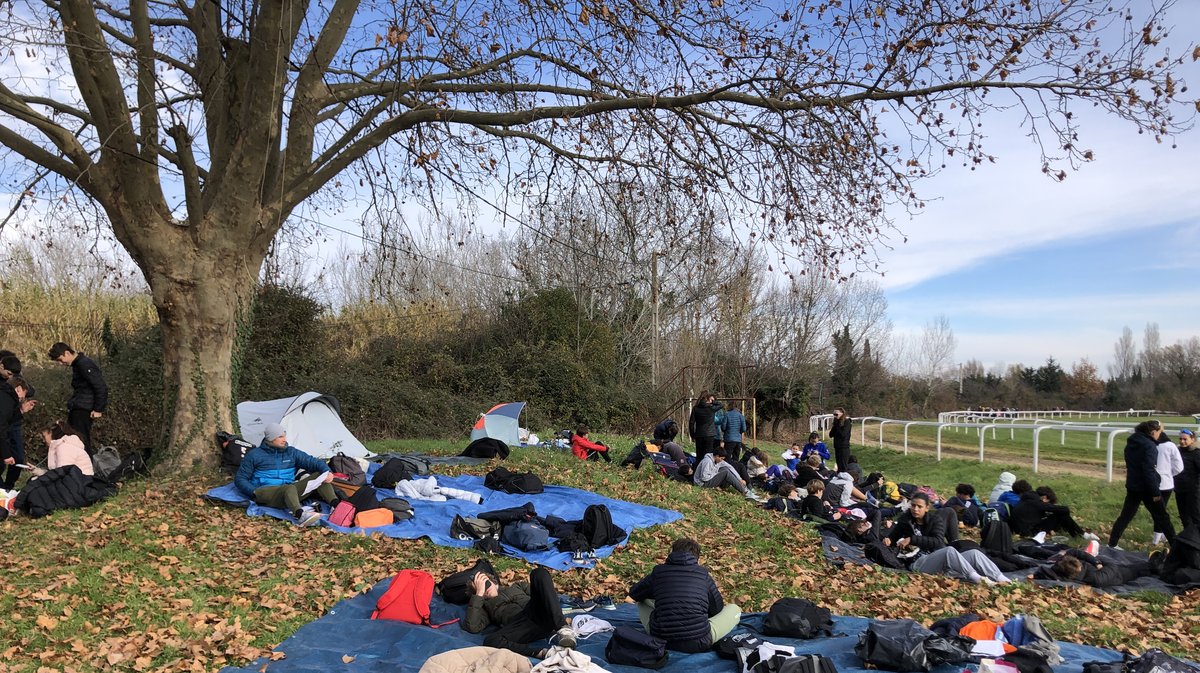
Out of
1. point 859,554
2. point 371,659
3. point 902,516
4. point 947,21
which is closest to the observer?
point 371,659

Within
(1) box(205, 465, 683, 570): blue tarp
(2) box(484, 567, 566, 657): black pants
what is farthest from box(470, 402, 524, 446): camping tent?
(2) box(484, 567, 566, 657): black pants

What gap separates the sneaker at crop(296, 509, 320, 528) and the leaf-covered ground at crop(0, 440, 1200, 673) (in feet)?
0.58

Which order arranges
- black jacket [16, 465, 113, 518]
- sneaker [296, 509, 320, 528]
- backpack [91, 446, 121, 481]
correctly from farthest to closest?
1. backpack [91, 446, 121, 481]
2. sneaker [296, 509, 320, 528]
3. black jacket [16, 465, 113, 518]

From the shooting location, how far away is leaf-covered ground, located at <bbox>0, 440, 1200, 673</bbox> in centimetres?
538

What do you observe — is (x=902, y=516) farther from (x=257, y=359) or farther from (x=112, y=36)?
(x=257, y=359)

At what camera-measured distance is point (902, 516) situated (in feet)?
34.4

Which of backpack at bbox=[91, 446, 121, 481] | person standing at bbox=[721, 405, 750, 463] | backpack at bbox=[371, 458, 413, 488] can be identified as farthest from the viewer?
person standing at bbox=[721, 405, 750, 463]

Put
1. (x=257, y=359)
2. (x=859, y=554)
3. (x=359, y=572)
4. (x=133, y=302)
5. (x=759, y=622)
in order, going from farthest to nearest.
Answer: (x=133, y=302)
(x=257, y=359)
(x=859, y=554)
(x=359, y=572)
(x=759, y=622)

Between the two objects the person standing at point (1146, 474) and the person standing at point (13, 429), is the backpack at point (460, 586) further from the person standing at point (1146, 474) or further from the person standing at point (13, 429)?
the person standing at point (1146, 474)

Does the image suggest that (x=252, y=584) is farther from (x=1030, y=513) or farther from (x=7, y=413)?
(x=1030, y=513)

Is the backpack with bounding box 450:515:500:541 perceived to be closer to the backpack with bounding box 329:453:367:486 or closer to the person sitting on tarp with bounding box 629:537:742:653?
the backpack with bounding box 329:453:367:486

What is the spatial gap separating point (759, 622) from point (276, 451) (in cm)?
644

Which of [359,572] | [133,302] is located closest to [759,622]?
[359,572]

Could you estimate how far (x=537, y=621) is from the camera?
18.9ft
